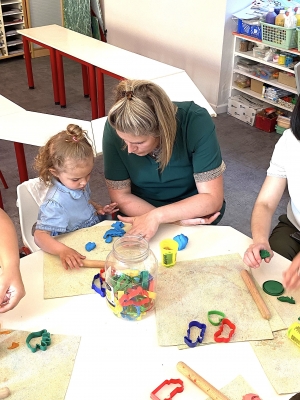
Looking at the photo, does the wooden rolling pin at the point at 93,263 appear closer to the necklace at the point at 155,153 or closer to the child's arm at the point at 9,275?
the child's arm at the point at 9,275

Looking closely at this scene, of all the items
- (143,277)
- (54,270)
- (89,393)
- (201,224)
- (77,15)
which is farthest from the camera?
(77,15)

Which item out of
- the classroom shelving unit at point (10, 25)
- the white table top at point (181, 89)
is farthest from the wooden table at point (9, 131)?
the classroom shelving unit at point (10, 25)

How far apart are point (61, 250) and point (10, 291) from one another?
0.80 ft

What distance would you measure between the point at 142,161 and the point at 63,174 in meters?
0.28

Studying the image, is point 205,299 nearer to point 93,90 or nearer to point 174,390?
point 174,390

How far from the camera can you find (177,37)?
14.0 ft

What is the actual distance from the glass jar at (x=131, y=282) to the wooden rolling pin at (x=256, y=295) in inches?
9.8

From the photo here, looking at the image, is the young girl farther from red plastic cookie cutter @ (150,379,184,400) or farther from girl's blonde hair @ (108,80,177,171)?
red plastic cookie cutter @ (150,379,184,400)

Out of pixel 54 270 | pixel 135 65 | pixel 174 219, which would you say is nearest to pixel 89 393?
pixel 54 270

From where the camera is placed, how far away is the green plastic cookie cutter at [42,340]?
103 cm

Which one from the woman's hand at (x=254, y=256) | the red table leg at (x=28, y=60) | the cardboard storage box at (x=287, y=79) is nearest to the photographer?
the woman's hand at (x=254, y=256)

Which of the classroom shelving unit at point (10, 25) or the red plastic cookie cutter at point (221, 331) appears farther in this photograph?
the classroom shelving unit at point (10, 25)

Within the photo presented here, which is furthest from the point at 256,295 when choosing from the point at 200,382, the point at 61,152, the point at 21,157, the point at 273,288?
the point at 21,157

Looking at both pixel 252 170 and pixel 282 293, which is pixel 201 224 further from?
pixel 252 170
